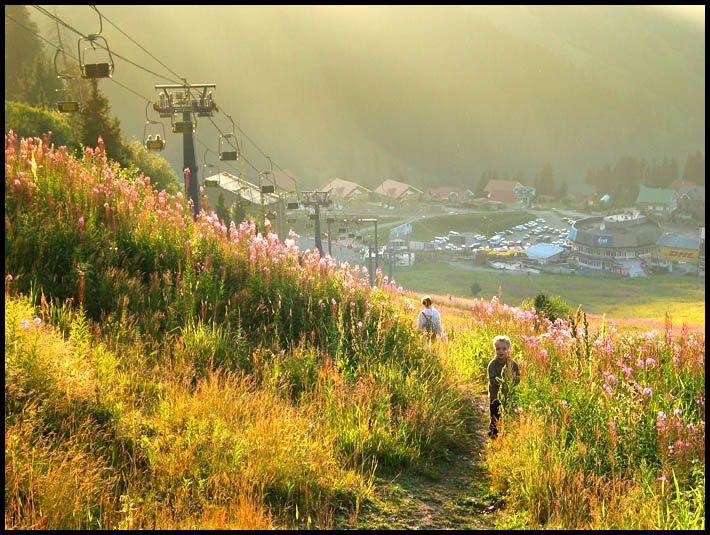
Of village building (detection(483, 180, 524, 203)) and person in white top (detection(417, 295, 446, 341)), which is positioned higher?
village building (detection(483, 180, 524, 203))

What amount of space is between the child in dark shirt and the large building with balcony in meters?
94.3

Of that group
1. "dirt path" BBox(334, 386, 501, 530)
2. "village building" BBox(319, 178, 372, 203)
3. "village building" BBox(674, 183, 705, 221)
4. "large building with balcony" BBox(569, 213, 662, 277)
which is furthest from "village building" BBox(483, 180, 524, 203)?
"dirt path" BBox(334, 386, 501, 530)

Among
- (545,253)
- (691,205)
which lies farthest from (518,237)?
(691,205)

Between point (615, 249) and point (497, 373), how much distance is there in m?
102

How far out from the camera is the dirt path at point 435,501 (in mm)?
3937

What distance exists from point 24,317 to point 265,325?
8.84 ft

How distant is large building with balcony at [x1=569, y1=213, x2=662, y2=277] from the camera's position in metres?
94.8

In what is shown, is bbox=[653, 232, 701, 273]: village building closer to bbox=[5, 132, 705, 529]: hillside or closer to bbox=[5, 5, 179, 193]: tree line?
bbox=[5, 5, 179, 193]: tree line

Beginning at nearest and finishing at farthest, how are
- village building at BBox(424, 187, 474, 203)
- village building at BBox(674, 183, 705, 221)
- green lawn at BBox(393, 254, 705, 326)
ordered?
green lawn at BBox(393, 254, 705, 326), village building at BBox(674, 183, 705, 221), village building at BBox(424, 187, 474, 203)

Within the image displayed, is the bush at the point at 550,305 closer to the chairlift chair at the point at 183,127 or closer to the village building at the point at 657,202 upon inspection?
the chairlift chair at the point at 183,127

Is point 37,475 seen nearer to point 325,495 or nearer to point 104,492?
point 104,492

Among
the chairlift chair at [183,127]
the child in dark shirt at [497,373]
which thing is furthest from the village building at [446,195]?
the child in dark shirt at [497,373]

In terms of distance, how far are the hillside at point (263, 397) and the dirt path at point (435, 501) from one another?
0.08ft

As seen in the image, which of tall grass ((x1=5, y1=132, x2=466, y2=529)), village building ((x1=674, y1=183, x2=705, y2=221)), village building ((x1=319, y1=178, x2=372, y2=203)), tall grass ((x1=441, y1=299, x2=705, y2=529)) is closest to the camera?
tall grass ((x1=5, y1=132, x2=466, y2=529))
